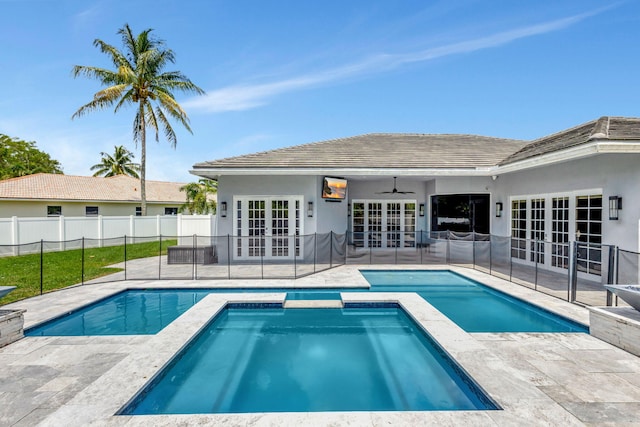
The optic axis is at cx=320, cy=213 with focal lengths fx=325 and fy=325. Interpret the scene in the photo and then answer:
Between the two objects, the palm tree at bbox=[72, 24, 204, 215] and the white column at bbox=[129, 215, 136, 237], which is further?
the white column at bbox=[129, 215, 136, 237]

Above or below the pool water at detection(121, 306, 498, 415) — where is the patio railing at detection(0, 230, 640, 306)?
above

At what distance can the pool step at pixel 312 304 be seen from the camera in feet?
24.3

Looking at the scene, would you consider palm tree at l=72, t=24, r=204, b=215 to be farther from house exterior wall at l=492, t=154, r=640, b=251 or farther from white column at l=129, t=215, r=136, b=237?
house exterior wall at l=492, t=154, r=640, b=251

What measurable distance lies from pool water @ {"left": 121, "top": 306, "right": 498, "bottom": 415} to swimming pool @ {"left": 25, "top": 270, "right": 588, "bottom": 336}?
1.33m

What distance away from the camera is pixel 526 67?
15.1 metres

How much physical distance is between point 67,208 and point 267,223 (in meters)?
16.6

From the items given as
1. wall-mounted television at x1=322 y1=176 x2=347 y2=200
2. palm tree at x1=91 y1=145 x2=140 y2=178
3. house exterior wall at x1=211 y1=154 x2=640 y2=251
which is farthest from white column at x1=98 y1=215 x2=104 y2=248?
palm tree at x1=91 y1=145 x2=140 y2=178

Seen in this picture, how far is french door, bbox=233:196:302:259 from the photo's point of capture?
494 inches

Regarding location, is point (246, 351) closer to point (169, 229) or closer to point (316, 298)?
point (316, 298)

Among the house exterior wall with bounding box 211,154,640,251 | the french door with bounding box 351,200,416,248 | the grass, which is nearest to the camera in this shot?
the house exterior wall with bounding box 211,154,640,251

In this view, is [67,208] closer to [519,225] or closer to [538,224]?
[519,225]

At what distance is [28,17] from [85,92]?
10282 mm

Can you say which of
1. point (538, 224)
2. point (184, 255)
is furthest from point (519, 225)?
point (184, 255)

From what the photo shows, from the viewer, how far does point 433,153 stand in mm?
14086
